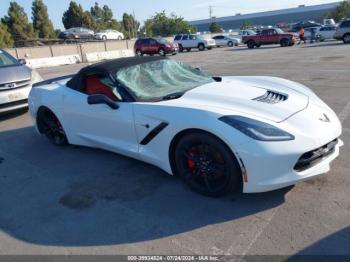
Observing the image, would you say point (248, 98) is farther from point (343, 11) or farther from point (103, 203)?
point (343, 11)

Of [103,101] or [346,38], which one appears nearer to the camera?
[103,101]

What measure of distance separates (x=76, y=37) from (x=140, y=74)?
132 ft

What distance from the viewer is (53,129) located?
202 inches

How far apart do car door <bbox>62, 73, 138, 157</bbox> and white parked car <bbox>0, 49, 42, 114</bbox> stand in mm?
2767

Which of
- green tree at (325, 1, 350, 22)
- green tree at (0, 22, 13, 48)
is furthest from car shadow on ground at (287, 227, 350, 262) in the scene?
green tree at (325, 1, 350, 22)

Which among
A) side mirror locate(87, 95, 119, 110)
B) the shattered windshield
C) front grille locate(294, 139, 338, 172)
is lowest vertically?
front grille locate(294, 139, 338, 172)

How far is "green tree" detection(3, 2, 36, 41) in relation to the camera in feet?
144

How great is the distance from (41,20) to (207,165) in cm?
5191

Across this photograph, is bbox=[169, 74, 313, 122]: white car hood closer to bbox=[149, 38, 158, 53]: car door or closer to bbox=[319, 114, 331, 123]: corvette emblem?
bbox=[319, 114, 331, 123]: corvette emblem

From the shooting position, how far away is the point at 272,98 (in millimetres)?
3555

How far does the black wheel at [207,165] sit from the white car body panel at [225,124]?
0.10 m

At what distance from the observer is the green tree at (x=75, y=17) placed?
55094 millimetres

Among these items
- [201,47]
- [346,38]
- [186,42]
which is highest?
[186,42]

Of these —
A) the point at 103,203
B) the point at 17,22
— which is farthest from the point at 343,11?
the point at 103,203
